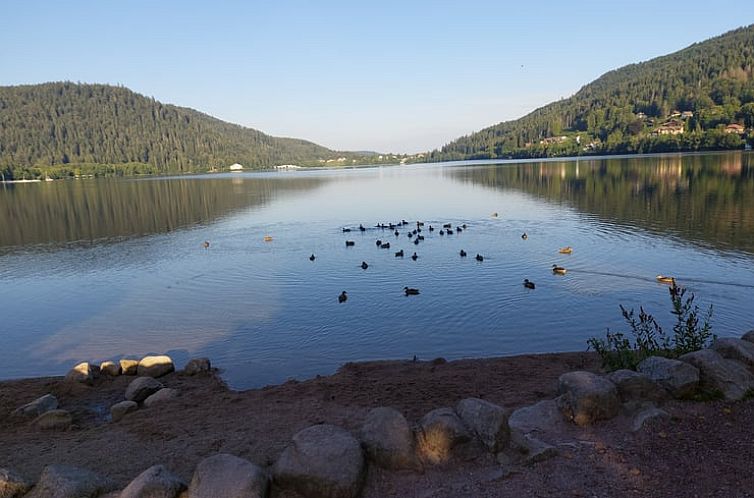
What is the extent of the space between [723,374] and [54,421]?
51.5 ft

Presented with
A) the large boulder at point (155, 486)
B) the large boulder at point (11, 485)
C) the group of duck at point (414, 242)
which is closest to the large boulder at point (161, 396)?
the large boulder at point (11, 485)

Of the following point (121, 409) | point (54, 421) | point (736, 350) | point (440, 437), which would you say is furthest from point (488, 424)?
point (54, 421)

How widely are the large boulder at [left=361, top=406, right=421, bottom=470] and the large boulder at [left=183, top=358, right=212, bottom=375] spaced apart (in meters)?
9.85

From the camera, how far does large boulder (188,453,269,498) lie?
749cm

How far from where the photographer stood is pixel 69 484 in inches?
309

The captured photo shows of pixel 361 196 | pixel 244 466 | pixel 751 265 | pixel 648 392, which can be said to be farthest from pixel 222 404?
pixel 361 196

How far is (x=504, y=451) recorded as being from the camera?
8.56m

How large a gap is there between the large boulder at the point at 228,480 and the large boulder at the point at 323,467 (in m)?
0.39

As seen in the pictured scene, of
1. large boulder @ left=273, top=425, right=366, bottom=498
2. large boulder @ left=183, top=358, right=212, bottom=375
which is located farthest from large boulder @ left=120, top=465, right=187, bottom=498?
large boulder @ left=183, top=358, right=212, bottom=375

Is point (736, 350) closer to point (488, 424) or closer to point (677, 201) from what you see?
point (488, 424)

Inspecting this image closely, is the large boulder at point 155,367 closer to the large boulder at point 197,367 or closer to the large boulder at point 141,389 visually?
the large boulder at point 197,367

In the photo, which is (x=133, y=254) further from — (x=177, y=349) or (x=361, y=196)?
(x=361, y=196)

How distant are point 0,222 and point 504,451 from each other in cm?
7429

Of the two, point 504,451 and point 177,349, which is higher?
point 504,451
